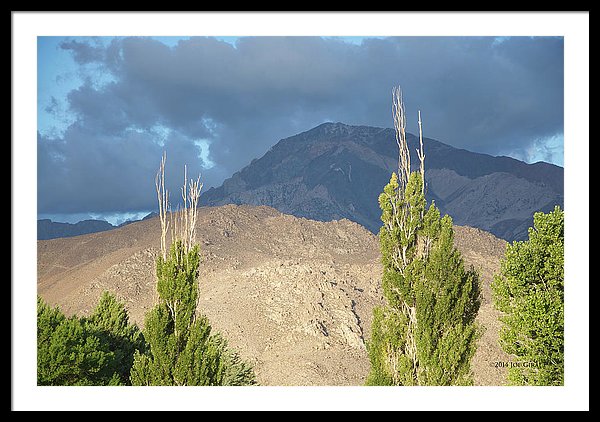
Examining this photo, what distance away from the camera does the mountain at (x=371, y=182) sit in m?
60.3

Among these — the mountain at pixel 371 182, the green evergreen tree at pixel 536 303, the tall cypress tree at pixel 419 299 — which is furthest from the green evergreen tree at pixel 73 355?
the mountain at pixel 371 182

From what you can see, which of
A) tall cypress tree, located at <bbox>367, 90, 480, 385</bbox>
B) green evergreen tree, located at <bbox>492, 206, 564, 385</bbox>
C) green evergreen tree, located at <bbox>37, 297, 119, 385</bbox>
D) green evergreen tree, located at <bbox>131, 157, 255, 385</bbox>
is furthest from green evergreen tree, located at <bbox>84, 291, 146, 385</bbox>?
green evergreen tree, located at <bbox>492, 206, 564, 385</bbox>

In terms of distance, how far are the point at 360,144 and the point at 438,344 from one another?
3076 inches

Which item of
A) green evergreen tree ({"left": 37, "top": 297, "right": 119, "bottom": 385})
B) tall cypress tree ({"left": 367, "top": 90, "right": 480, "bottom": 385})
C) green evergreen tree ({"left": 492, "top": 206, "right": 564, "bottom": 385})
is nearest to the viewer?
tall cypress tree ({"left": 367, "top": 90, "right": 480, "bottom": 385})

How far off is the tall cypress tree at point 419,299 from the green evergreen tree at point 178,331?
211 centimetres

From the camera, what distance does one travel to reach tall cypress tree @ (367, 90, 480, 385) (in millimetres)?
7387

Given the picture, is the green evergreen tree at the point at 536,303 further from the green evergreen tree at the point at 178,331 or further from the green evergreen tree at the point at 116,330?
the green evergreen tree at the point at 116,330

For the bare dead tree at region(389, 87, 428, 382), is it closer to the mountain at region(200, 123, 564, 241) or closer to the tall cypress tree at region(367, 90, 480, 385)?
the tall cypress tree at region(367, 90, 480, 385)

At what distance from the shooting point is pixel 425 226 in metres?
7.96

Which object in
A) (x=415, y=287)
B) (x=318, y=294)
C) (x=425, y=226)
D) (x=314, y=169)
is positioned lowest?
(x=318, y=294)

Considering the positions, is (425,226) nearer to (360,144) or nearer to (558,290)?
(558,290)

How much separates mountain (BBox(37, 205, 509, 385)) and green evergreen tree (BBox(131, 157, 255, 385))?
Result: 727 cm

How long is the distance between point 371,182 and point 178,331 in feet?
222

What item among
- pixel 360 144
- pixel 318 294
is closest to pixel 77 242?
pixel 318 294
